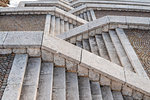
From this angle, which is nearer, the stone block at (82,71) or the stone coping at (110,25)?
the stone block at (82,71)

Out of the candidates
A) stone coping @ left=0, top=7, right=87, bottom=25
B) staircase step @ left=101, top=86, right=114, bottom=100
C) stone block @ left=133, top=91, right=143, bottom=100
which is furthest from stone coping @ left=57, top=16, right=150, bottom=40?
stone block @ left=133, top=91, right=143, bottom=100

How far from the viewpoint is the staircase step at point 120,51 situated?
5.78 meters

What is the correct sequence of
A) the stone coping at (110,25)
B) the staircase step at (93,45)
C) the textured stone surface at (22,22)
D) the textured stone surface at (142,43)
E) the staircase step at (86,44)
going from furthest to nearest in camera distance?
the textured stone surface at (22,22) → the stone coping at (110,25) → the staircase step at (86,44) → the staircase step at (93,45) → the textured stone surface at (142,43)

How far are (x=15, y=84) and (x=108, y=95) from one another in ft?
8.55

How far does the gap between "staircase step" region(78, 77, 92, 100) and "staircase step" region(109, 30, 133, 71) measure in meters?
1.57

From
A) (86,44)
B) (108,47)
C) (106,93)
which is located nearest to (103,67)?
(106,93)

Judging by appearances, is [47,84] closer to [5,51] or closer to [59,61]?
[59,61]

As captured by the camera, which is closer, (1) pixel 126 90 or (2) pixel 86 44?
(1) pixel 126 90

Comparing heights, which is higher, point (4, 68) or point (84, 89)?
point (4, 68)

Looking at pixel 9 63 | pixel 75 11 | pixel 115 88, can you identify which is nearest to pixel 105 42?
pixel 115 88

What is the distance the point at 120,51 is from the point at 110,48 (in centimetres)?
51

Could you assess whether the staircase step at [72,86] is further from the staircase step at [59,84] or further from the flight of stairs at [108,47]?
the flight of stairs at [108,47]

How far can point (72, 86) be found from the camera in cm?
470

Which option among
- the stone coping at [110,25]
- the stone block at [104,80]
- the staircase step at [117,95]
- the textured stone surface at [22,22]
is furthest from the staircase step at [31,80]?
the textured stone surface at [22,22]
